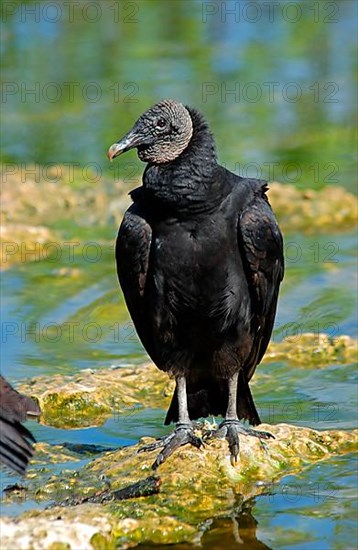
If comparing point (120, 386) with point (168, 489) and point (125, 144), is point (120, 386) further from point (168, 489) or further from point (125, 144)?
point (125, 144)

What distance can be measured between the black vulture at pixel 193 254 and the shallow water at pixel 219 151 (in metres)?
0.63

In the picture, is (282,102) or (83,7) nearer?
(282,102)

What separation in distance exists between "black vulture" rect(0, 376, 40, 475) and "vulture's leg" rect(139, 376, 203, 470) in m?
0.88

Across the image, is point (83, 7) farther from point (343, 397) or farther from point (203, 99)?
point (343, 397)

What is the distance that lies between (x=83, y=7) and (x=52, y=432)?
35.2 feet

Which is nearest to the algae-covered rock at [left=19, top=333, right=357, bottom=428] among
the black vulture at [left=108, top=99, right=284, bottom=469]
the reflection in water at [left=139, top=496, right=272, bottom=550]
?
the black vulture at [left=108, top=99, right=284, bottom=469]

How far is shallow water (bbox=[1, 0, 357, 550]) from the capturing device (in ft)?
19.6

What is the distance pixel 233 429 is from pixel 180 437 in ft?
0.80

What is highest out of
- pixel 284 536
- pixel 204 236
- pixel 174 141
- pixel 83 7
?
pixel 83 7

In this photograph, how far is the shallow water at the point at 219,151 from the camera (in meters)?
5.99

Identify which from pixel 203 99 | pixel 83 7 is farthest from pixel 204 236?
pixel 83 7

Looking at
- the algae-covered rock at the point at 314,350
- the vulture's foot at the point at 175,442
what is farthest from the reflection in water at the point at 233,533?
the algae-covered rock at the point at 314,350

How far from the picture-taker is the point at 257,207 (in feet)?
19.6

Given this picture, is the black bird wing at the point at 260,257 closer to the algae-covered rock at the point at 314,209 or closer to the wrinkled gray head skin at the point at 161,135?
the wrinkled gray head skin at the point at 161,135
